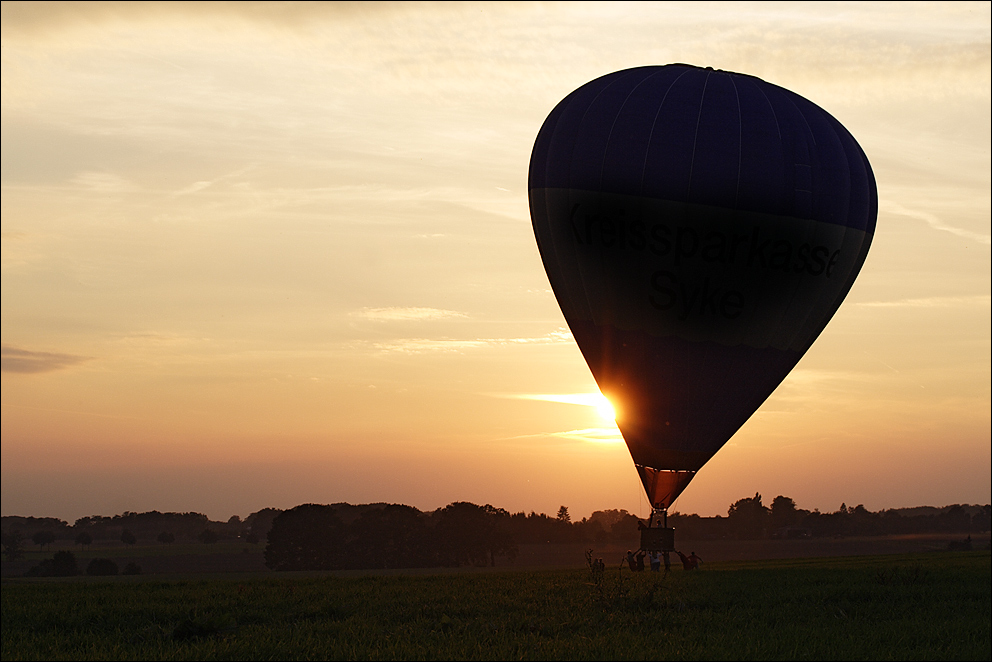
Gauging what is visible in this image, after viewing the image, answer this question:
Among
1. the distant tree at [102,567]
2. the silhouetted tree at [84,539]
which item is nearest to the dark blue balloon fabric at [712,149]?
the distant tree at [102,567]

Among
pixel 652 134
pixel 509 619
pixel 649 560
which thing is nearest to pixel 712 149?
pixel 652 134

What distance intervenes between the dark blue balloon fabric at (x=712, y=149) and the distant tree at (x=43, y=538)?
140 m

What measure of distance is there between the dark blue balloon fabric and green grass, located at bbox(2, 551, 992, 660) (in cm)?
1115

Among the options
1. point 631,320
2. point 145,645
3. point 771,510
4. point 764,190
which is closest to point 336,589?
point 145,645

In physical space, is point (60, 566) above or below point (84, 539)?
below

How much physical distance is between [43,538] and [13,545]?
58.9 ft

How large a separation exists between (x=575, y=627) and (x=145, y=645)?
360 inches

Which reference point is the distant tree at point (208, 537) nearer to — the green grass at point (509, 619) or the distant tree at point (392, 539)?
the distant tree at point (392, 539)

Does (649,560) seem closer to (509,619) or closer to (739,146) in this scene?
(509,619)

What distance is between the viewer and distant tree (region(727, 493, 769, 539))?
145 meters

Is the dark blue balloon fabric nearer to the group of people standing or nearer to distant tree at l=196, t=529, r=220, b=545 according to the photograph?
the group of people standing

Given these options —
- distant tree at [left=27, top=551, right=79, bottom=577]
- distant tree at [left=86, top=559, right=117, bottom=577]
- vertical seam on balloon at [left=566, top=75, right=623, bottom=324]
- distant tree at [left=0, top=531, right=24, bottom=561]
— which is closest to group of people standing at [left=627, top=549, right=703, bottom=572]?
vertical seam on balloon at [left=566, top=75, right=623, bottom=324]

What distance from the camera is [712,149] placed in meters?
29.9

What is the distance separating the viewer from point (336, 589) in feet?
100
